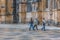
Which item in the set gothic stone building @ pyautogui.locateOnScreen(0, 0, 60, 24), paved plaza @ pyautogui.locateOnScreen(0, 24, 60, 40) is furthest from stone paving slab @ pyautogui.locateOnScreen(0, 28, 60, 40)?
gothic stone building @ pyautogui.locateOnScreen(0, 0, 60, 24)

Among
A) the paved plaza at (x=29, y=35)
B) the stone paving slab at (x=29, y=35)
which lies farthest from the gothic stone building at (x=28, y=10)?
the stone paving slab at (x=29, y=35)

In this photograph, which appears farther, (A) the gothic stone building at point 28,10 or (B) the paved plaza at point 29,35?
(A) the gothic stone building at point 28,10

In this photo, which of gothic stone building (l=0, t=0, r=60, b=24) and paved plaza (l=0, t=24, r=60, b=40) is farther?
gothic stone building (l=0, t=0, r=60, b=24)

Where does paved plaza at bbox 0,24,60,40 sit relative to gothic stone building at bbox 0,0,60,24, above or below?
below

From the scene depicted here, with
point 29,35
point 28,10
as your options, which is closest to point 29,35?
point 29,35

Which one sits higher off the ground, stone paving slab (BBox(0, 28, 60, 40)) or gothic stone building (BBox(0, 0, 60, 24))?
gothic stone building (BBox(0, 0, 60, 24))

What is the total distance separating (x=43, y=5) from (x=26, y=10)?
5007 mm

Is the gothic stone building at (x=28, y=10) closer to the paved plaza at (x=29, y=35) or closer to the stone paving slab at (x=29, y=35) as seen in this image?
the paved plaza at (x=29, y=35)

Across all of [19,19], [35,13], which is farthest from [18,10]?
[35,13]

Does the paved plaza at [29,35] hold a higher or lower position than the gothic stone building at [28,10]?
lower

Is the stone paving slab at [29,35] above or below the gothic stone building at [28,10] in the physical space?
below

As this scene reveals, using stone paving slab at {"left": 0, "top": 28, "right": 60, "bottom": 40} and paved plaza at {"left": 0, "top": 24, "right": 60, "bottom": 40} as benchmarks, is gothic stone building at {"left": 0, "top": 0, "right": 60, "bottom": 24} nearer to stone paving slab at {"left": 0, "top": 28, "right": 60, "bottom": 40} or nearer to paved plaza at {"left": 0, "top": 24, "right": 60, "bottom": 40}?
paved plaza at {"left": 0, "top": 24, "right": 60, "bottom": 40}

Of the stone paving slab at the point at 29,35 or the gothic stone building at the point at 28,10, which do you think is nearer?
the stone paving slab at the point at 29,35

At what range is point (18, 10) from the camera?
3647 cm
